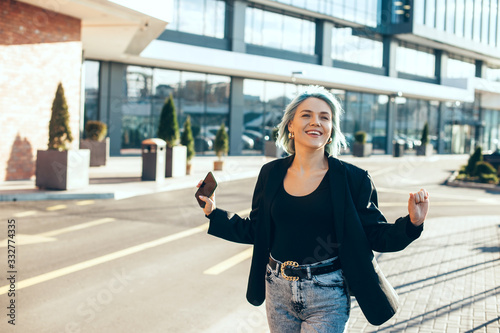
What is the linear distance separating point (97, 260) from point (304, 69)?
89.5ft

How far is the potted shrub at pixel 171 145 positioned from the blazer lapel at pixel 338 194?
50.4 feet

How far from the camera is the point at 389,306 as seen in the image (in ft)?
9.40

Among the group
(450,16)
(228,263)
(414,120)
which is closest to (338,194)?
(228,263)

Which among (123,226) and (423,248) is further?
(123,226)

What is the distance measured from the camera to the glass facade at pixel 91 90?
27.2 meters

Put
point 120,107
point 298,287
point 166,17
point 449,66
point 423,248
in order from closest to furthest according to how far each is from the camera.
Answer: point 298,287 → point 423,248 → point 166,17 → point 120,107 → point 449,66

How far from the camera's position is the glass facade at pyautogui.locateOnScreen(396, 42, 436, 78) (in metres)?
45.3

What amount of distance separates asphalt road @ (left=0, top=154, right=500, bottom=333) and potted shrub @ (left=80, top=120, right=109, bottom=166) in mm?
9036

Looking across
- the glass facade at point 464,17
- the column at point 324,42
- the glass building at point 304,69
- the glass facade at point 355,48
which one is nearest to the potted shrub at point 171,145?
the glass building at point 304,69

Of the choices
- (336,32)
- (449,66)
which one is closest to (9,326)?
(336,32)

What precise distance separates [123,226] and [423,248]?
209 inches

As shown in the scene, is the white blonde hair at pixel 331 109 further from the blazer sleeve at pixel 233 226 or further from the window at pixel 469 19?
the window at pixel 469 19

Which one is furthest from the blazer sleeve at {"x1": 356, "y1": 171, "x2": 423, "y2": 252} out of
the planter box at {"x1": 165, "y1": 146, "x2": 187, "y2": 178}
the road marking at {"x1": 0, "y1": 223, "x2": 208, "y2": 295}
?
the planter box at {"x1": 165, "y1": 146, "x2": 187, "y2": 178}

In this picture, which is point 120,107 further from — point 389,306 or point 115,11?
point 389,306
